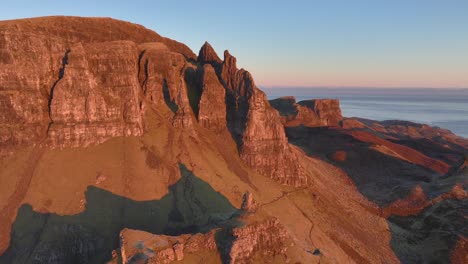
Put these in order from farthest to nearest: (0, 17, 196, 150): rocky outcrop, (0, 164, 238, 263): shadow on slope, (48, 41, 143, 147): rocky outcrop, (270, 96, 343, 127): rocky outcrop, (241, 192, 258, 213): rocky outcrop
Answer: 1. (270, 96, 343, 127): rocky outcrop
2. (48, 41, 143, 147): rocky outcrop
3. (0, 17, 196, 150): rocky outcrop
4. (0, 164, 238, 263): shadow on slope
5. (241, 192, 258, 213): rocky outcrop

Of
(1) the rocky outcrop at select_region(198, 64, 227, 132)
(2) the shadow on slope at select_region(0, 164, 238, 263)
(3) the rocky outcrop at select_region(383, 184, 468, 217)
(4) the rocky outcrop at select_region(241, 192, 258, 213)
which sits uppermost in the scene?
(1) the rocky outcrop at select_region(198, 64, 227, 132)

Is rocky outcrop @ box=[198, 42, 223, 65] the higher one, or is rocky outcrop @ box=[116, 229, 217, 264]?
rocky outcrop @ box=[198, 42, 223, 65]

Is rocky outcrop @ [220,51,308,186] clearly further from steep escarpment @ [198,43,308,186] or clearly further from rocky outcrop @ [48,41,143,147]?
rocky outcrop @ [48,41,143,147]

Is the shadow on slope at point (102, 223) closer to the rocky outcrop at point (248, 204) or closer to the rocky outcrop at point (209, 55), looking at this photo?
the rocky outcrop at point (248, 204)

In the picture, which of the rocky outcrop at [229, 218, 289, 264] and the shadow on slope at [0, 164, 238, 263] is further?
the shadow on slope at [0, 164, 238, 263]

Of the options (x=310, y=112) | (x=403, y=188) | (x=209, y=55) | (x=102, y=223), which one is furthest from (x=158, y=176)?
(x=310, y=112)

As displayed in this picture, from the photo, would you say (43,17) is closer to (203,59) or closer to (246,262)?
(203,59)

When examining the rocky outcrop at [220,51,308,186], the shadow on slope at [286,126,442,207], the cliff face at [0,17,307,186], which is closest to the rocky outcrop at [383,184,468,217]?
the shadow on slope at [286,126,442,207]
